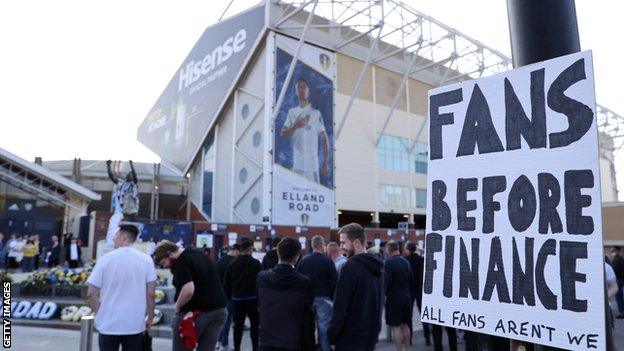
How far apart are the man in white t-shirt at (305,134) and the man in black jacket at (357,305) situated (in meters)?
21.4

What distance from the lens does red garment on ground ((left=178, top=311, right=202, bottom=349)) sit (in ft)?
16.1

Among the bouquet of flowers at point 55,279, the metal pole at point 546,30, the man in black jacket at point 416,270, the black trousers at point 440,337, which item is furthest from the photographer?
the bouquet of flowers at point 55,279

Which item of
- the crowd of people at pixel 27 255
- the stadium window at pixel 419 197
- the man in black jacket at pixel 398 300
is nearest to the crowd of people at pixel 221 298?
the man in black jacket at pixel 398 300

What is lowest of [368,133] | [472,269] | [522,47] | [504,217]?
[472,269]

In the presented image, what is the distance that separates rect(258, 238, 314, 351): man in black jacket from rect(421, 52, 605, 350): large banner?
182cm

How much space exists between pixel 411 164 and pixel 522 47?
31.9 meters

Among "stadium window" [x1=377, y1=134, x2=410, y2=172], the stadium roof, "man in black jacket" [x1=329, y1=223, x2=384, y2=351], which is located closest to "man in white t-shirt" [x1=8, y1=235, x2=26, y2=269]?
the stadium roof

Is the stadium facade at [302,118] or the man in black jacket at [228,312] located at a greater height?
the stadium facade at [302,118]

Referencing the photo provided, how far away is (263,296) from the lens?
435 cm

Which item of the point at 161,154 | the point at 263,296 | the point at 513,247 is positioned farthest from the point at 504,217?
the point at 161,154

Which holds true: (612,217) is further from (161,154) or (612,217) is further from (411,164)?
(161,154)

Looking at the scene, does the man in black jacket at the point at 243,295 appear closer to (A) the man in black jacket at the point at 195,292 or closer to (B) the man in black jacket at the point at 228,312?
(B) the man in black jacket at the point at 228,312

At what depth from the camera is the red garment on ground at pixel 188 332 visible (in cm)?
491

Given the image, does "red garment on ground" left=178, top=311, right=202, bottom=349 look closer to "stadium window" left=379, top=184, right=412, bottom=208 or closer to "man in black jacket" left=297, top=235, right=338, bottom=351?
"man in black jacket" left=297, top=235, right=338, bottom=351
